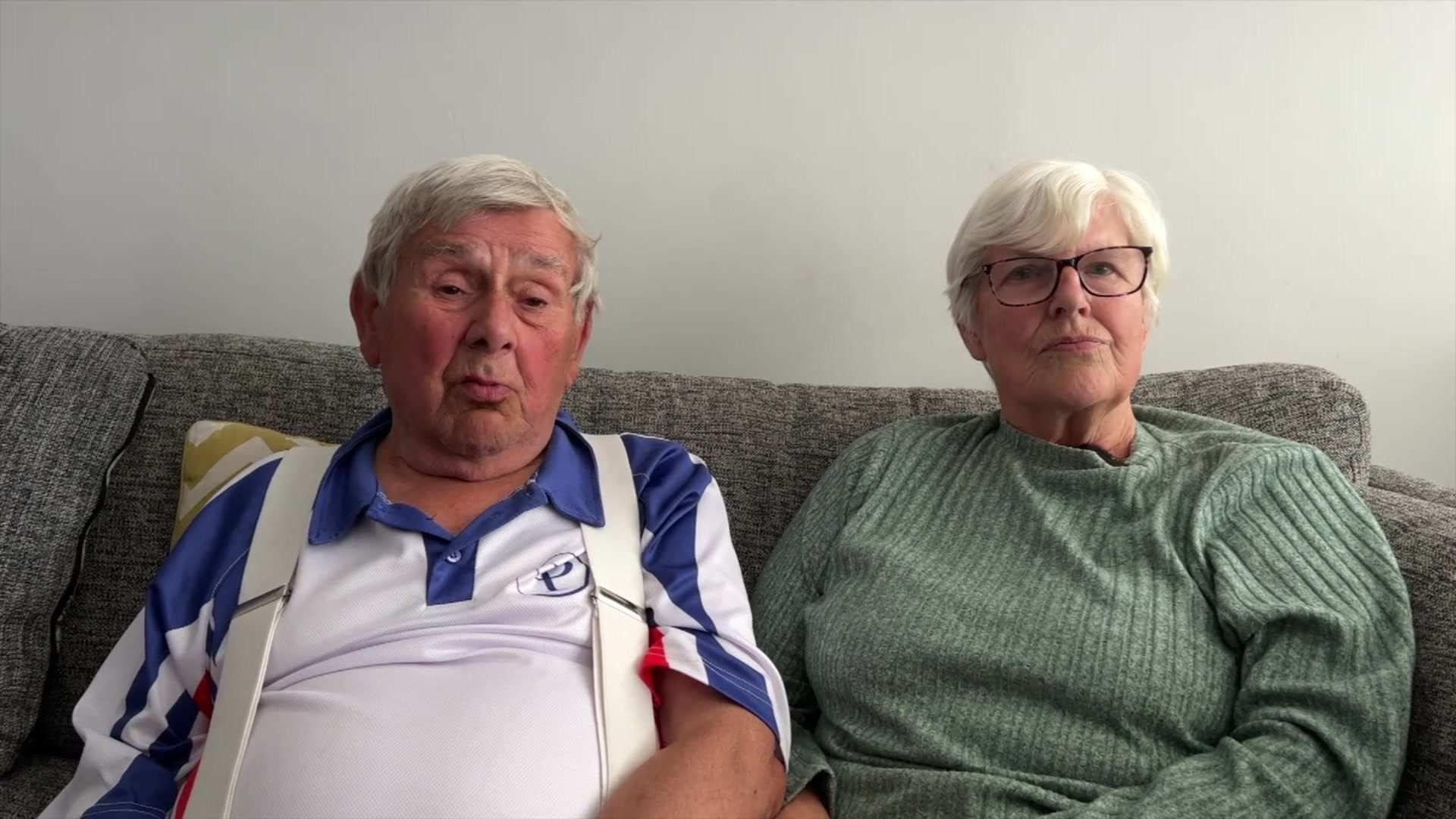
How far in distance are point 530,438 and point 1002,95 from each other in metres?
1.04

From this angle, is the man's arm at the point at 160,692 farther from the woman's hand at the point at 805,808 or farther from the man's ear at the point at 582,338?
the woman's hand at the point at 805,808

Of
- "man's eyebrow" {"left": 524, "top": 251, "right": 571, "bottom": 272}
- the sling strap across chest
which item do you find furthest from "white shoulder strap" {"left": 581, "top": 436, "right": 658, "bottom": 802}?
"man's eyebrow" {"left": 524, "top": 251, "right": 571, "bottom": 272}

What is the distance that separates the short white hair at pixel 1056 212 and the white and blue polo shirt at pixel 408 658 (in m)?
0.55

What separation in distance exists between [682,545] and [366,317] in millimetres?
501

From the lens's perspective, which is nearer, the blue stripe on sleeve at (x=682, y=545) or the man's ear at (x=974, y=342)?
the blue stripe on sleeve at (x=682, y=545)

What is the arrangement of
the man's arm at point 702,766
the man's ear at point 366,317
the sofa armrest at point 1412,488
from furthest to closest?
1. the sofa armrest at point 1412,488
2. the man's ear at point 366,317
3. the man's arm at point 702,766

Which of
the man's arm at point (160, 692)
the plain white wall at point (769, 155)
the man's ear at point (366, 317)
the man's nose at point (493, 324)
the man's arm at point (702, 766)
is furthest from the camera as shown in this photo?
the plain white wall at point (769, 155)

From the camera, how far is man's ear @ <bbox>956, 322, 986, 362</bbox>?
1.59 meters

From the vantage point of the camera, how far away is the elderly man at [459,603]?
111cm

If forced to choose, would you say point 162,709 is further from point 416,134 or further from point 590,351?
point 416,134

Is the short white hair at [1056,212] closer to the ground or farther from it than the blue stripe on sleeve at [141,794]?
farther from it

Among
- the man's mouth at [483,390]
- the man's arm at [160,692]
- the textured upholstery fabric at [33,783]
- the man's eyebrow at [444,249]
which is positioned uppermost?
the man's eyebrow at [444,249]

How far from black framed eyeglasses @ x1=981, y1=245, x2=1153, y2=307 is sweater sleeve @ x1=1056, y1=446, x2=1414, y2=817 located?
29cm

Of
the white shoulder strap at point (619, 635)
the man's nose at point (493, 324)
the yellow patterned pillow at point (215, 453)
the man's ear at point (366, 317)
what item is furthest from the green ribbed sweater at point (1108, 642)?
the yellow patterned pillow at point (215, 453)
